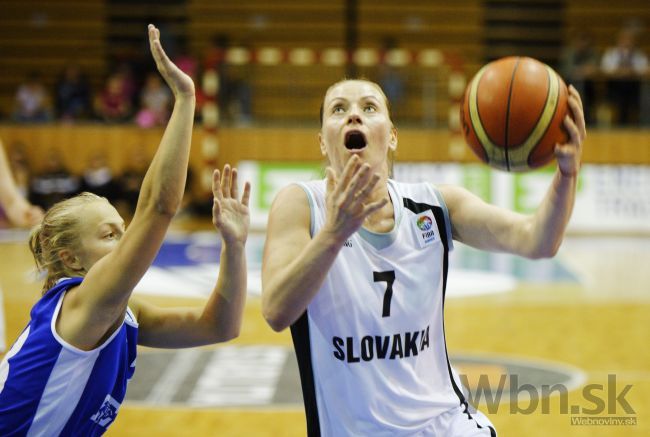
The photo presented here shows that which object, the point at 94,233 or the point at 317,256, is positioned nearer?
the point at 317,256

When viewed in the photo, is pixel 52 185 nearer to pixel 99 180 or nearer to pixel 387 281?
pixel 99 180

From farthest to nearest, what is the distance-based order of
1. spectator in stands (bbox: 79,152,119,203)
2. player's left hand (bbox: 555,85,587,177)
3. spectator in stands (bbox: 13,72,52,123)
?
spectator in stands (bbox: 13,72,52,123), spectator in stands (bbox: 79,152,119,203), player's left hand (bbox: 555,85,587,177)

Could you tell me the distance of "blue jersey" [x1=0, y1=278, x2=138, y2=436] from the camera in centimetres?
283

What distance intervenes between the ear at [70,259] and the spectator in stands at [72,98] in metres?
14.8

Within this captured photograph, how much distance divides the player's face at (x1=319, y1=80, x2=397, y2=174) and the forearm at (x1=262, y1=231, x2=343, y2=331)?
21.4 inches

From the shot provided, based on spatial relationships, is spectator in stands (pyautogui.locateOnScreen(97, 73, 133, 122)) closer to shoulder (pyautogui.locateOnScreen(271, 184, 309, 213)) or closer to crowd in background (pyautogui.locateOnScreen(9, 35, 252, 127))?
crowd in background (pyautogui.locateOnScreen(9, 35, 252, 127))

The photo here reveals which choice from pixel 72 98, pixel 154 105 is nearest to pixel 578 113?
pixel 154 105

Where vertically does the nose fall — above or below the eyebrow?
below

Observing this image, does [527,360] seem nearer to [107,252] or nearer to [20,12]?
[107,252]

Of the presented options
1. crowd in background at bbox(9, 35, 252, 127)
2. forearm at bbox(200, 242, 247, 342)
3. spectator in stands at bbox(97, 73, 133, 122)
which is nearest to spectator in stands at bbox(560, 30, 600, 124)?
crowd in background at bbox(9, 35, 252, 127)

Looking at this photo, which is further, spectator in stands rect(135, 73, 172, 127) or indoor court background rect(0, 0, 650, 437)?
spectator in stands rect(135, 73, 172, 127)

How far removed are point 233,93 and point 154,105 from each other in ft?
4.89

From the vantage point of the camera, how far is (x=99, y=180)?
1596cm

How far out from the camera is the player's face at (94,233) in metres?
3.01
